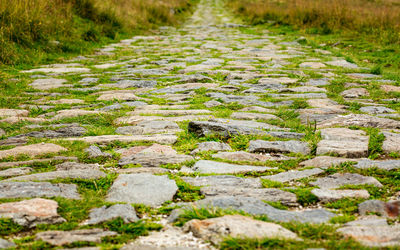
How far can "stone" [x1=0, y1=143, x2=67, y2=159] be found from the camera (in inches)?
110

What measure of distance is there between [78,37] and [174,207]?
7.10m

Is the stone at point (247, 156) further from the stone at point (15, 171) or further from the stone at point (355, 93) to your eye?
the stone at point (355, 93)

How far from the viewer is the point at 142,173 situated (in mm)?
2453

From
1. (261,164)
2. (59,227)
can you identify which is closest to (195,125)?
(261,164)

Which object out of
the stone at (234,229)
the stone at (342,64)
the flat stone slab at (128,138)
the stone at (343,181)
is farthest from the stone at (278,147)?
the stone at (342,64)

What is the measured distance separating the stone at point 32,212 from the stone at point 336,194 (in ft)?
4.23

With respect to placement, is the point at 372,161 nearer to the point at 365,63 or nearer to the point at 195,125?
the point at 195,125

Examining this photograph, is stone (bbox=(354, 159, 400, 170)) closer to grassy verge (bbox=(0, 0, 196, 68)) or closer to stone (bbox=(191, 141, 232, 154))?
stone (bbox=(191, 141, 232, 154))

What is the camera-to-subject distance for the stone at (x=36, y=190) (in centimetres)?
211

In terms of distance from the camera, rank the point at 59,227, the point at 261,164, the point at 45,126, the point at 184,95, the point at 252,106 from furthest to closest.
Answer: the point at 184,95, the point at 252,106, the point at 45,126, the point at 261,164, the point at 59,227

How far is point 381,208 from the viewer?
1936 millimetres

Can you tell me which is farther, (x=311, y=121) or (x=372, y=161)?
(x=311, y=121)

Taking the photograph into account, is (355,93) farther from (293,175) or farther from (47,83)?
(47,83)

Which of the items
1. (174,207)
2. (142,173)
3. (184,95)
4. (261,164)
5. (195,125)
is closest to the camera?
(174,207)
